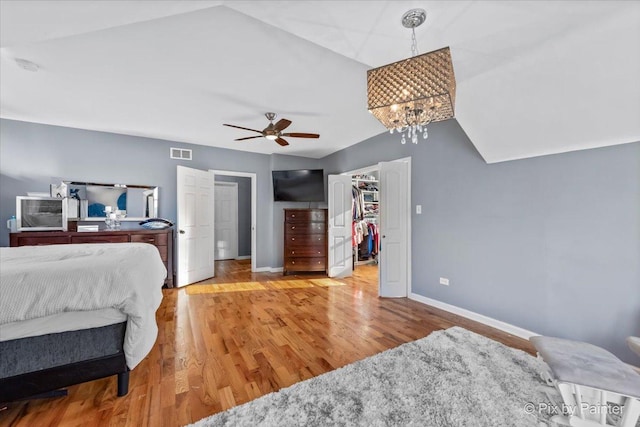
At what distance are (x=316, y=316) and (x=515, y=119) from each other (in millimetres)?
2735

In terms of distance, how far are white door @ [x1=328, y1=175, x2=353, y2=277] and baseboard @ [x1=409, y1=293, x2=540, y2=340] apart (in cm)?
157

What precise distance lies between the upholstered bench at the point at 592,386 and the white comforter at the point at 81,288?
7.82ft

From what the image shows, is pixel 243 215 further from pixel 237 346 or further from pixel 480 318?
pixel 480 318

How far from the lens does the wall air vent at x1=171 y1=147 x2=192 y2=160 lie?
4523 millimetres

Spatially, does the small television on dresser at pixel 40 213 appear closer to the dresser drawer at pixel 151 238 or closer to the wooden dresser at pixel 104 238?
the wooden dresser at pixel 104 238

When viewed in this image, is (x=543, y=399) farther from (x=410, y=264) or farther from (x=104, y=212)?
(x=104, y=212)

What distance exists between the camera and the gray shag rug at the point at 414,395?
56.2 inches

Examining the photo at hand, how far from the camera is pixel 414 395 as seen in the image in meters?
1.62

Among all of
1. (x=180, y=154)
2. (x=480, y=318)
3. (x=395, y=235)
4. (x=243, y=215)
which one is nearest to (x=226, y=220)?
(x=243, y=215)

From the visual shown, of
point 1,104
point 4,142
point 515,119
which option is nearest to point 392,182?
point 515,119

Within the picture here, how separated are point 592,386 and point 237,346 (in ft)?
7.65

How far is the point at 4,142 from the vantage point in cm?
348

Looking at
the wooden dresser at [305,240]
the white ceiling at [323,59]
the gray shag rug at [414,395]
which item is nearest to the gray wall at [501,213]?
the white ceiling at [323,59]

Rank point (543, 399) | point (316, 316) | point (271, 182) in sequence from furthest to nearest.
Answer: point (271, 182), point (316, 316), point (543, 399)
